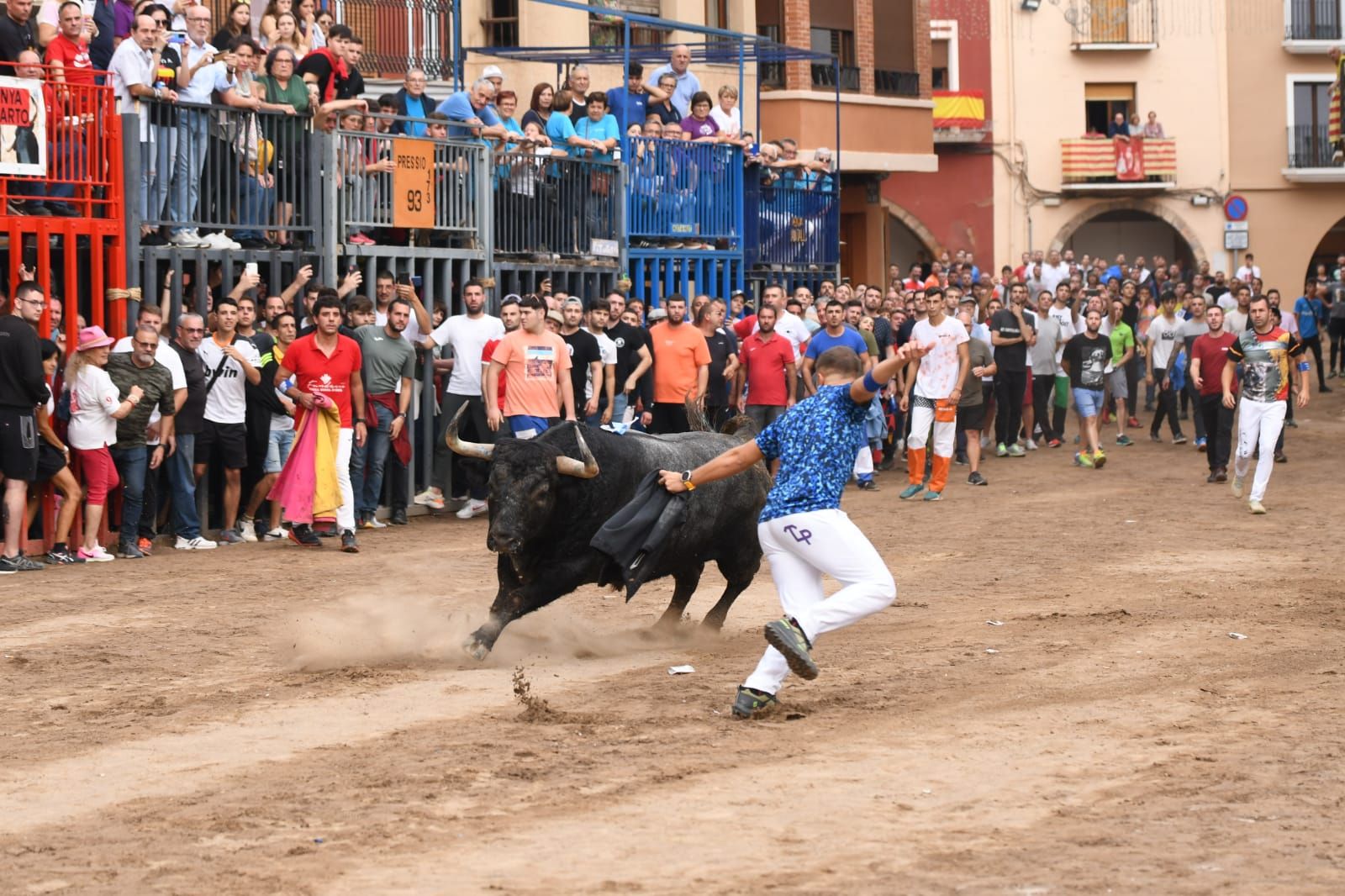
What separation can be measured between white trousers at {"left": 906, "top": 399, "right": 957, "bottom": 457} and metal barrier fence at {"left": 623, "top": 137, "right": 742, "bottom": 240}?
4317mm

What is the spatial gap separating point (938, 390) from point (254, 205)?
6694mm

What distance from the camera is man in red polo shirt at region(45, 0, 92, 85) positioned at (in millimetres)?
14469

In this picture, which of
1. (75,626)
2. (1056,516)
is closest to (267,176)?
(75,626)

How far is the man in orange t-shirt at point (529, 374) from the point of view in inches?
630

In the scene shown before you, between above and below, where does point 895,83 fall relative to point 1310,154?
above

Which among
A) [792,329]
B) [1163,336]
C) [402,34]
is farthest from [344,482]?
[1163,336]

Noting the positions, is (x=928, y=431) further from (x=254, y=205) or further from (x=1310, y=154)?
(x=1310, y=154)

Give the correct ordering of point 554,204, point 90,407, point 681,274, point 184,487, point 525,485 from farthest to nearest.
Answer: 1. point 681,274
2. point 554,204
3. point 184,487
4. point 90,407
5. point 525,485

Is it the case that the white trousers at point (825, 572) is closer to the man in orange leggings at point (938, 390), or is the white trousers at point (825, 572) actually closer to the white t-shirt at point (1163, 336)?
the man in orange leggings at point (938, 390)

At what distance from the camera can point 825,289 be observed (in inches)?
883

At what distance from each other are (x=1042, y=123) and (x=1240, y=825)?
133 feet

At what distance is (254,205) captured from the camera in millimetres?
16188

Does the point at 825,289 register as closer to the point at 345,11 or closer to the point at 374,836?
the point at 345,11

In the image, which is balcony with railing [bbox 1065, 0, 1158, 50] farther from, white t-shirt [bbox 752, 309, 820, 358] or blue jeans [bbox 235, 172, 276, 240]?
blue jeans [bbox 235, 172, 276, 240]
